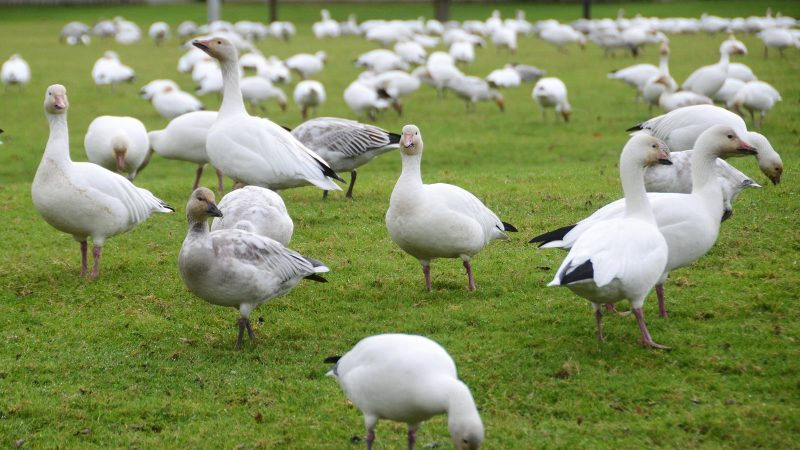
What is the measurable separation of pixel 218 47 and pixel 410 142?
11.1 ft

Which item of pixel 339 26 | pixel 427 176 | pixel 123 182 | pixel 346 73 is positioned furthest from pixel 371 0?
pixel 123 182

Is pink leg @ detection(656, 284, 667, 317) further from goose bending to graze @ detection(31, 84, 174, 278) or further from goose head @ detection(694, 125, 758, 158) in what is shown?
goose bending to graze @ detection(31, 84, 174, 278)

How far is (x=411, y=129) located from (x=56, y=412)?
3.31 m

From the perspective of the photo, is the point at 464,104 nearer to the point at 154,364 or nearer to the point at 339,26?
the point at 154,364

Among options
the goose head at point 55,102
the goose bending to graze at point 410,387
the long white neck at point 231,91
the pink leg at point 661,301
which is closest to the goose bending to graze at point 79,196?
the goose head at point 55,102

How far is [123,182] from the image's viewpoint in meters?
8.27

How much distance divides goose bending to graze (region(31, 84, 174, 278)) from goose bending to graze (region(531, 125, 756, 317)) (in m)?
3.75

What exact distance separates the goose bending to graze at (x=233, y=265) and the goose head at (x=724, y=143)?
2899 mm

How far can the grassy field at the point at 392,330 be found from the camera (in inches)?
209

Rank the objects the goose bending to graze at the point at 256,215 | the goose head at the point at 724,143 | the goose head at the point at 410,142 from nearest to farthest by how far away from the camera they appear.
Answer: the goose head at the point at 724,143
the goose head at the point at 410,142
the goose bending to graze at the point at 256,215

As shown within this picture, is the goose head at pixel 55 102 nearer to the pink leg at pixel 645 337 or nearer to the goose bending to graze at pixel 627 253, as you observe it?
the goose bending to graze at pixel 627 253

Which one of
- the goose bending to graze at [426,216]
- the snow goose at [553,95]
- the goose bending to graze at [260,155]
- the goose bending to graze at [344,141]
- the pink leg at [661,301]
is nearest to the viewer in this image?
the pink leg at [661,301]

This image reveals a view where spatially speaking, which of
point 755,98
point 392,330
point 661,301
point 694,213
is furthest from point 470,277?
point 755,98

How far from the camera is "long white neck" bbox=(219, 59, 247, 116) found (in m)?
9.71
